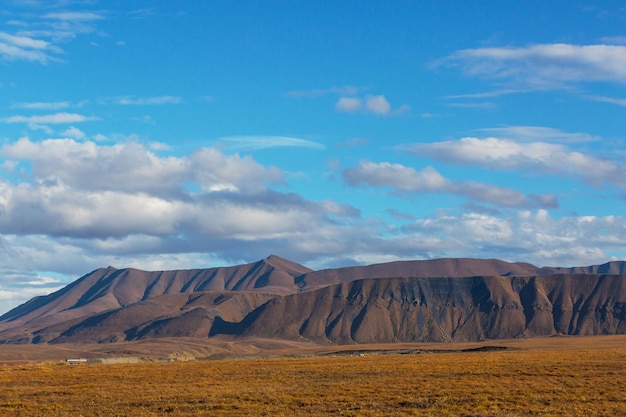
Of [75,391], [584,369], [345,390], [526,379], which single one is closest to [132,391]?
[75,391]

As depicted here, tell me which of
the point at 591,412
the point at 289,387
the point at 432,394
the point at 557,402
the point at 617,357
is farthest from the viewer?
the point at 617,357

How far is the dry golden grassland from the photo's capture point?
42250 mm

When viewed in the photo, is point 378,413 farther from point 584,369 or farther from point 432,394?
point 584,369

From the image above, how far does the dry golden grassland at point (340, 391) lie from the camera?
42250mm

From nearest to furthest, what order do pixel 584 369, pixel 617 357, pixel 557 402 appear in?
pixel 557 402
pixel 584 369
pixel 617 357

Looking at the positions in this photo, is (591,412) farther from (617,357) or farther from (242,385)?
(617,357)

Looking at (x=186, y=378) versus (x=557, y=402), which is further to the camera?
(x=186, y=378)

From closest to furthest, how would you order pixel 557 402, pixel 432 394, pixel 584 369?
pixel 557 402 → pixel 432 394 → pixel 584 369

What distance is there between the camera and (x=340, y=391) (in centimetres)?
5122

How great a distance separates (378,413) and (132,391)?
68.9ft

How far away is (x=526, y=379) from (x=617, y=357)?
28.0 metres

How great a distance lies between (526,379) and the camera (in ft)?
188

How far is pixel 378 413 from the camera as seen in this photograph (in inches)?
1588

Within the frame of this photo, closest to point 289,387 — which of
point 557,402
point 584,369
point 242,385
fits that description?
point 242,385
